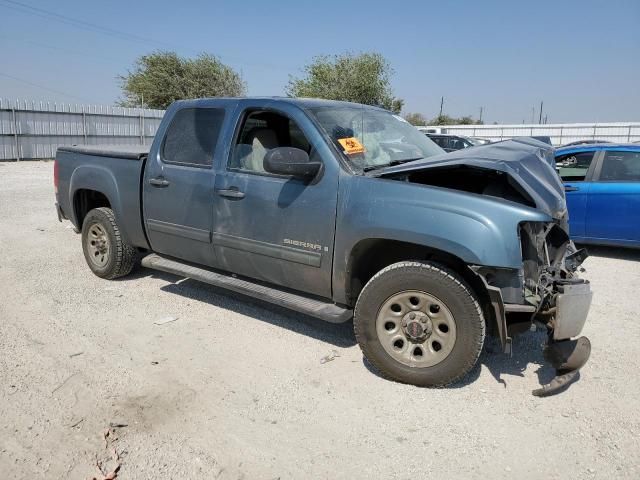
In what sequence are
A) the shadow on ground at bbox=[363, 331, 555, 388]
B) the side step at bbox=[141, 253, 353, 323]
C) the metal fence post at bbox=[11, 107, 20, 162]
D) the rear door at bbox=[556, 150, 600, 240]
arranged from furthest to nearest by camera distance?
the metal fence post at bbox=[11, 107, 20, 162] → the rear door at bbox=[556, 150, 600, 240] → the side step at bbox=[141, 253, 353, 323] → the shadow on ground at bbox=[363, 331, 555, 388]

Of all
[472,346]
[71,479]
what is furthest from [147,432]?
[472,346]

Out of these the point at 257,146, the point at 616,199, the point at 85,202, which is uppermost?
the point at 257,146

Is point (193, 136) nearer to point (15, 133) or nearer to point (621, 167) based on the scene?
point (621, 167)

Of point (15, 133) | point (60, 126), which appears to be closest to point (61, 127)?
point (60, 126)

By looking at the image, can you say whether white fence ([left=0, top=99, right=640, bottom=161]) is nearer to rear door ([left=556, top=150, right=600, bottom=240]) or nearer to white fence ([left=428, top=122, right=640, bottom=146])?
white fence ([left=428, top=122, right=640, bottom=146])

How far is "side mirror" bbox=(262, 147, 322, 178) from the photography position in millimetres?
3666

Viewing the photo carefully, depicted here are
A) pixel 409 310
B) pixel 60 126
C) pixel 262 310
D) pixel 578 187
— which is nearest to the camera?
pixel 409 310

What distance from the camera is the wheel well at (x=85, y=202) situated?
→ 5883 mm

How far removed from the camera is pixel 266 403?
3.27m

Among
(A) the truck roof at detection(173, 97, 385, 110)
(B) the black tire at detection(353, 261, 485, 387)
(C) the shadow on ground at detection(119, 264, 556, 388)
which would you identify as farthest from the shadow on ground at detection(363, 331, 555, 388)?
(A) the truck roof at detection(173, 97, 385, 110)

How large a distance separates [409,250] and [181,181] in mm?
2194

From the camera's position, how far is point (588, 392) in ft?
11.3

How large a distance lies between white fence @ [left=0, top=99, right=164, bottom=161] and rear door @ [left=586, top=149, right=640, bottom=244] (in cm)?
2102

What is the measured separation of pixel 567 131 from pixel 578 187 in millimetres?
29879
